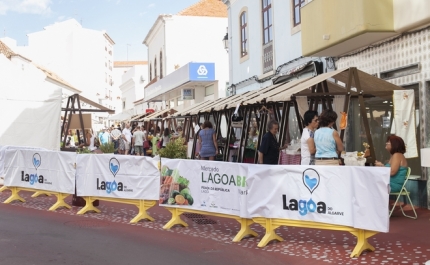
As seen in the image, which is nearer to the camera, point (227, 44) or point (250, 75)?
point (250, 75)

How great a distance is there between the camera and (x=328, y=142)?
342 inches

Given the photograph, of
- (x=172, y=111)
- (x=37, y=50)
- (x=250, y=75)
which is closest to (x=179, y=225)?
(x=250, y=75)

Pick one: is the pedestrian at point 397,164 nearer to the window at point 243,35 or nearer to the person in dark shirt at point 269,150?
the person in dark shirt at point 269,150

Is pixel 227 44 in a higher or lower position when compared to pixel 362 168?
higher

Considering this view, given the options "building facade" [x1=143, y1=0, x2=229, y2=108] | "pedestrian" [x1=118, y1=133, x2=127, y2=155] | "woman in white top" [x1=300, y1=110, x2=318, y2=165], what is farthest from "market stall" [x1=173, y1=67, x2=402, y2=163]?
"building facade" [x1=143, y1=0, x2=229, y2=108]

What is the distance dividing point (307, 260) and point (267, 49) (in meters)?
13.1

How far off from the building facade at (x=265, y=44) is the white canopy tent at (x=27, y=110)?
23.0 ft

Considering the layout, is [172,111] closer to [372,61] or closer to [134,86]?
[372,61]

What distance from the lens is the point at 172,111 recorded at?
27594 mm

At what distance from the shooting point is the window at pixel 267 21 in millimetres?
18984

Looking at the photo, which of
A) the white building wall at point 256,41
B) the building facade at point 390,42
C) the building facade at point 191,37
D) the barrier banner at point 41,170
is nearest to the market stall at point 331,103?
the building facade at point 390,42

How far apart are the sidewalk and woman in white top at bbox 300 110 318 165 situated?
1.19 metres

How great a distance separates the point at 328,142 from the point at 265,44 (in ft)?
36.7

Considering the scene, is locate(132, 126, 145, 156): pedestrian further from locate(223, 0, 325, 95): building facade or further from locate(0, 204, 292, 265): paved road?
locate(0, 204, 292, 265): paved road
